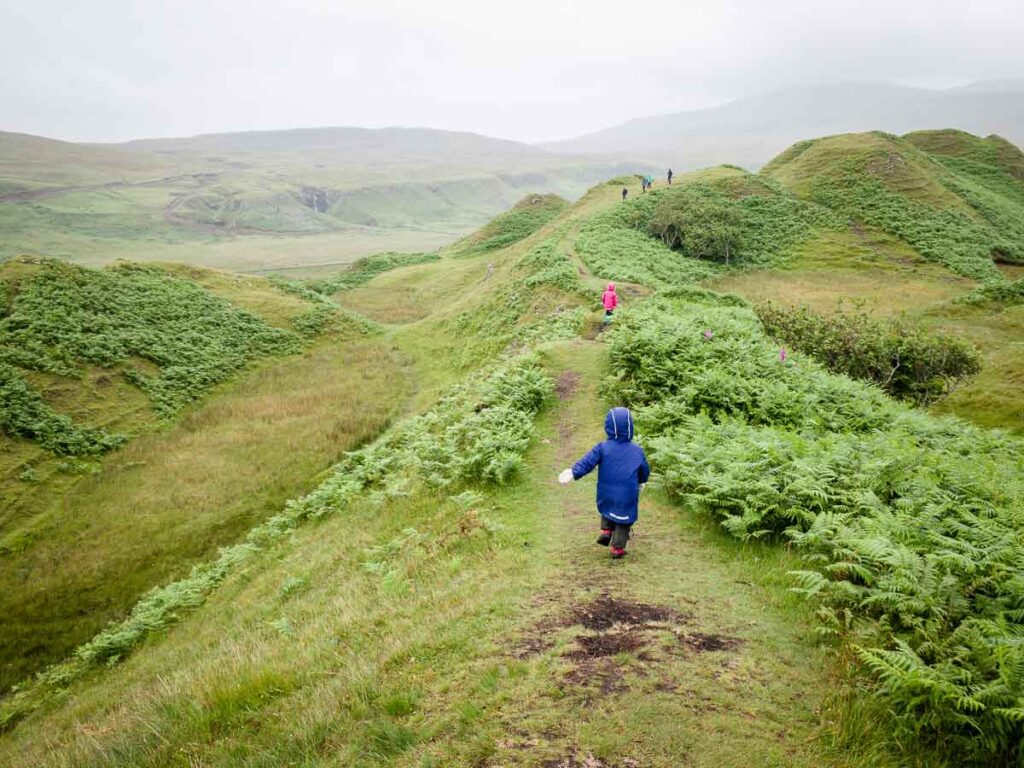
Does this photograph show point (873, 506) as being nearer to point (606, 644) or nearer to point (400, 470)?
point (606, 644)

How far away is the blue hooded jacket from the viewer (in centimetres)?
854

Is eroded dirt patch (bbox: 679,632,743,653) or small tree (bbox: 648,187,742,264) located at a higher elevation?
small tree (bbox: 648,187,742,264)

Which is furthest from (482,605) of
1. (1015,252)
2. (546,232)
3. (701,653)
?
(1015,252)

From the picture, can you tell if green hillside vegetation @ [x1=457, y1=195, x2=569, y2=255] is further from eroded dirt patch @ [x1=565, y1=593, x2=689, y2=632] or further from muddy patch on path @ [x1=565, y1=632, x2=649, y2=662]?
muddy patch on path @ [x1=565, y1=632, x2=649, y2=662]

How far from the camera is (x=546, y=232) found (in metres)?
56.5

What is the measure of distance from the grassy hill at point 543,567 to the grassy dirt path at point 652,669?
4 centimetres

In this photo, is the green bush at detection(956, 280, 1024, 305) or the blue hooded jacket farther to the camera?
the green bush at detection(956, 280, 1024, 305)

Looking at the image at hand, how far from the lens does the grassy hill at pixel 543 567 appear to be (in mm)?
5238

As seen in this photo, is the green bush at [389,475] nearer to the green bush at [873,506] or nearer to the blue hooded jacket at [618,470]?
the green bush at [873,506]

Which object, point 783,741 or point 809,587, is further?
point 809,587

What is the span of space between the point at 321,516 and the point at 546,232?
4542 cm

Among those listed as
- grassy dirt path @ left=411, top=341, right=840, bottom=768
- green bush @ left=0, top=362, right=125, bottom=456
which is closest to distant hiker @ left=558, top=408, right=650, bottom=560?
grassy dirt path @ left=411, top=341, right=840, bottom=768

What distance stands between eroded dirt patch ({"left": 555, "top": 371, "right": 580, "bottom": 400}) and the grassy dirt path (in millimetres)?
8917

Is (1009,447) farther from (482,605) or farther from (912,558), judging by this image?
(482,605)
